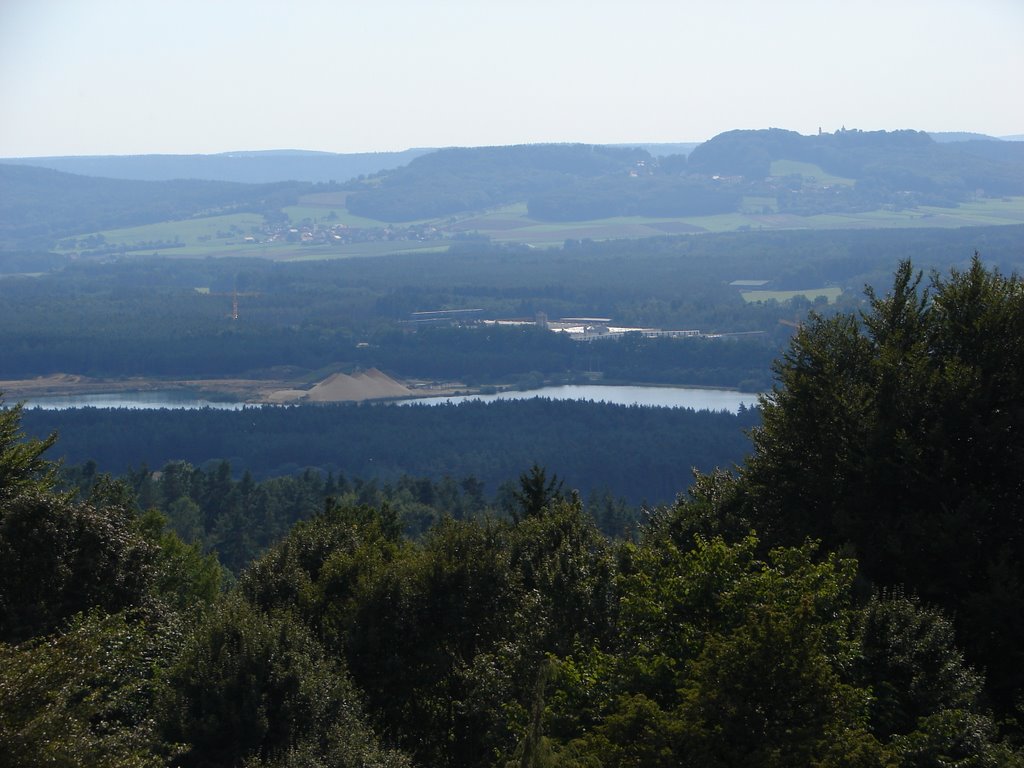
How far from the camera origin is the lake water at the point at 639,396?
146000 mm

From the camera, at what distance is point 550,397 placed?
488 ft

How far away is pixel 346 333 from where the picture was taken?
7387 inches

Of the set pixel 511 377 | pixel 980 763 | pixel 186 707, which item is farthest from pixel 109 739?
pixel 511 377

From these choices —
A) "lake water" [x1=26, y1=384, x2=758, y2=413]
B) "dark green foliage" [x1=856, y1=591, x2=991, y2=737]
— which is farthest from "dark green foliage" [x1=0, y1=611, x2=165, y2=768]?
"lake water" [x1=26, y1=384, x2=758, y2=413]

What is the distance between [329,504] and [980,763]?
87.8ft

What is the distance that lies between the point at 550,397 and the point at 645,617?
130 meters

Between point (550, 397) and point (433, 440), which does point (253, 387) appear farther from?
point (433, 440)

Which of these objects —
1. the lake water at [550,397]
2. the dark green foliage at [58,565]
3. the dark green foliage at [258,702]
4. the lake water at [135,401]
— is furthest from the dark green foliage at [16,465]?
the lake water at [135,401]

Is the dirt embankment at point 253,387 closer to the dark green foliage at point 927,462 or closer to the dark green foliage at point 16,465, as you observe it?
the dark green foliage at point 16,465

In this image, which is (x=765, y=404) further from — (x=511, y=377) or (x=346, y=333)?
(x=346, y=333)

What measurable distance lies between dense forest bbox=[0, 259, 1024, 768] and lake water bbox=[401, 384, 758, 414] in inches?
4433

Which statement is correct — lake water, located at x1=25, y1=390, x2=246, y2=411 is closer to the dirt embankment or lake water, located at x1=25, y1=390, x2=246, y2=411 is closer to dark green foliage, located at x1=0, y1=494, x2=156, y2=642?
the dirt embankment

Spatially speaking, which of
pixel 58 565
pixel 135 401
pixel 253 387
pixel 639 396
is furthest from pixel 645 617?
pixel 253 387

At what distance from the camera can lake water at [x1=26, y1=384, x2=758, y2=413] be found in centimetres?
14562
